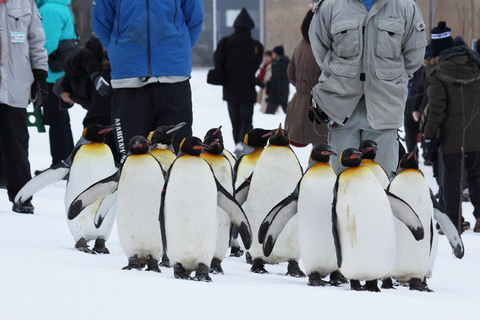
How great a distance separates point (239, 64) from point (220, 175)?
7.11m

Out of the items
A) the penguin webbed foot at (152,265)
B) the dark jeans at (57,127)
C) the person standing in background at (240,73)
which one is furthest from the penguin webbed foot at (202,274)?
the person standing in background at (240,73)

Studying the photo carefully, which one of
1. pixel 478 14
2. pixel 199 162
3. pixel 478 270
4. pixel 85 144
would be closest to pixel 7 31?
pixel 85 144

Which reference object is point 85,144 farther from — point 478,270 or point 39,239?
point 478,270

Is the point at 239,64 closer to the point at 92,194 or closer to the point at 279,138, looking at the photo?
the point at 279,138

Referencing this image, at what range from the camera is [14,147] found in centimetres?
708

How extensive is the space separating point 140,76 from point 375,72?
1430 millimetres

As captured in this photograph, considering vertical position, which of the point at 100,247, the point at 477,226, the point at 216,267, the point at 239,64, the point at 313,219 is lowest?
the point at 477,226

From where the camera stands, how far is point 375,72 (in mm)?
5320

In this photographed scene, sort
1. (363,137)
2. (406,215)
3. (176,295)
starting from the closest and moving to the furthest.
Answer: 1. (176,295)
2. (406,215)
3. (363,137)

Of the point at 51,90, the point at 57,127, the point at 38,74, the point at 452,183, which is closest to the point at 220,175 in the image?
the point at 38,74

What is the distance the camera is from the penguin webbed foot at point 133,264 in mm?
4844

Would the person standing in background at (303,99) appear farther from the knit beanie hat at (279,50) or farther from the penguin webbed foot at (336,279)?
the knit beanie hat at (279,50)

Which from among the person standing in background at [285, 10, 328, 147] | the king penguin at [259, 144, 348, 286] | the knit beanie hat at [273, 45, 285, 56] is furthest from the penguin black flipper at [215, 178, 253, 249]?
the knit beanie hat at [273, 45, 285, 56]

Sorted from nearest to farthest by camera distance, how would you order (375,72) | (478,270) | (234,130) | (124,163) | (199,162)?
(199,162) → (124,163) → (375,72) → (478,270) → (234,130)
